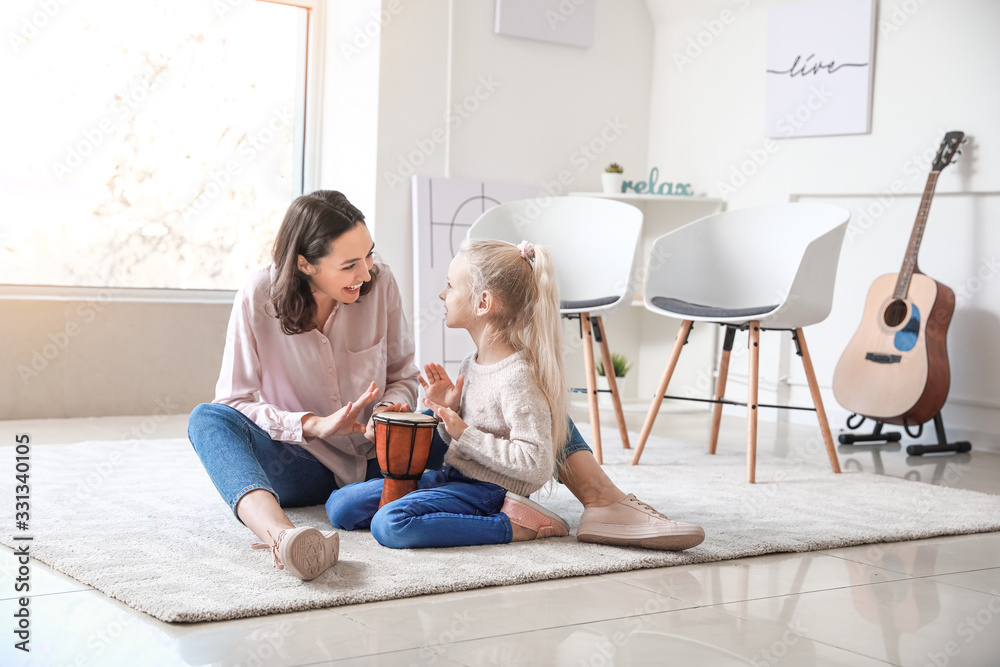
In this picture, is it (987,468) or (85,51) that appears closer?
(987,468)

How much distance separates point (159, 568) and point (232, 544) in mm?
194

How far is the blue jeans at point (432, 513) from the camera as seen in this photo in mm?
1868

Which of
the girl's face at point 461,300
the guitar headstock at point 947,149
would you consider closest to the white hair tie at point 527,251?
the girl's face at point 461,300

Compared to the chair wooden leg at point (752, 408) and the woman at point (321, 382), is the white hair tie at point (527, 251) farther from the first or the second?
the chair wooden leg at point (752, 408)

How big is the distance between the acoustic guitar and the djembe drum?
7.15 feet

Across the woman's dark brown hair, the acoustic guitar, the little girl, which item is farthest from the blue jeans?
the acoustic guitar

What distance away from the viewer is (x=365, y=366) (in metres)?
2.16

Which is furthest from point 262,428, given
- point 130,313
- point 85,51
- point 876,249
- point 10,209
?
point 876,249

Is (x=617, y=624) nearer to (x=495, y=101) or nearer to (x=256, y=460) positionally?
(x=256, y=460)

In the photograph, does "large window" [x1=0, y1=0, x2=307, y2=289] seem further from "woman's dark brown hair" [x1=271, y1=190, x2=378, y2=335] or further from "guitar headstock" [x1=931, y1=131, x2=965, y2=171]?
"guitar headstock" [x1=931, y1=131, x2=965, y2=171]

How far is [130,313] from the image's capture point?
387cm

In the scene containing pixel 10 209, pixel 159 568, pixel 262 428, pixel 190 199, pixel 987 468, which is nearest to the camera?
pixel 159 568

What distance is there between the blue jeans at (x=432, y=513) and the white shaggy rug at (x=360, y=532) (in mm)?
25

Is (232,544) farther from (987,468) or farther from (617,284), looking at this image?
(987,468)
